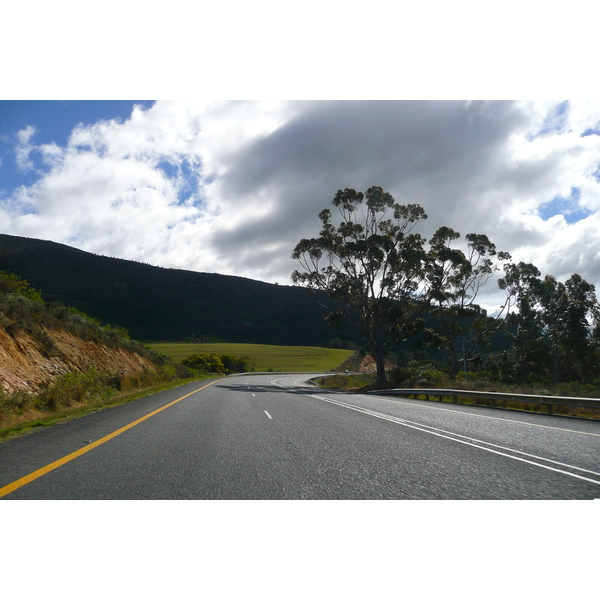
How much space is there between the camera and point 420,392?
22.8 meters

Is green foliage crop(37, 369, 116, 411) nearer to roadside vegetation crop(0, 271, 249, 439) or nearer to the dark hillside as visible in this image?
roadside vegetation crop(0, 271, 249, 439)

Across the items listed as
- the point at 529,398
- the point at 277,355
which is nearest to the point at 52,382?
the point at 529,398

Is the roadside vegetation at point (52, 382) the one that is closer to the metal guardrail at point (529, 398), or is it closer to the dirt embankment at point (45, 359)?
the dirt embankment at point (45, 359)

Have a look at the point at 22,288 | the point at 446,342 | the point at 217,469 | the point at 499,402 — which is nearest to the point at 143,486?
the point at 217,469

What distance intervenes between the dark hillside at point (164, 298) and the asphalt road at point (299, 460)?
119 meters

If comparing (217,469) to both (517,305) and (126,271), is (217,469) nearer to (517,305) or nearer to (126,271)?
(517,305)

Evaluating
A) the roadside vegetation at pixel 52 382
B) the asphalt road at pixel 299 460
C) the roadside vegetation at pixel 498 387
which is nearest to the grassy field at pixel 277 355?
the roadside vegetation at pixel 498 387

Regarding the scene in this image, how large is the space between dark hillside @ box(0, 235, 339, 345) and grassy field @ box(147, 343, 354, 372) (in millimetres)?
30862

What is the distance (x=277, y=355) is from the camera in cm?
10738

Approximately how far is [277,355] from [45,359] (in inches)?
3601

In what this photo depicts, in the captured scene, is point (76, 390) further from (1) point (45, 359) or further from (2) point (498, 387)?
(2) point (498, 387)

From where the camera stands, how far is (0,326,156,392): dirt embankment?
13641 millimetres

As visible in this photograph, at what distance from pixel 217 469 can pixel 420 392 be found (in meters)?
19.1

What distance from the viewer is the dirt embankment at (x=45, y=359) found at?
13.6 meters
